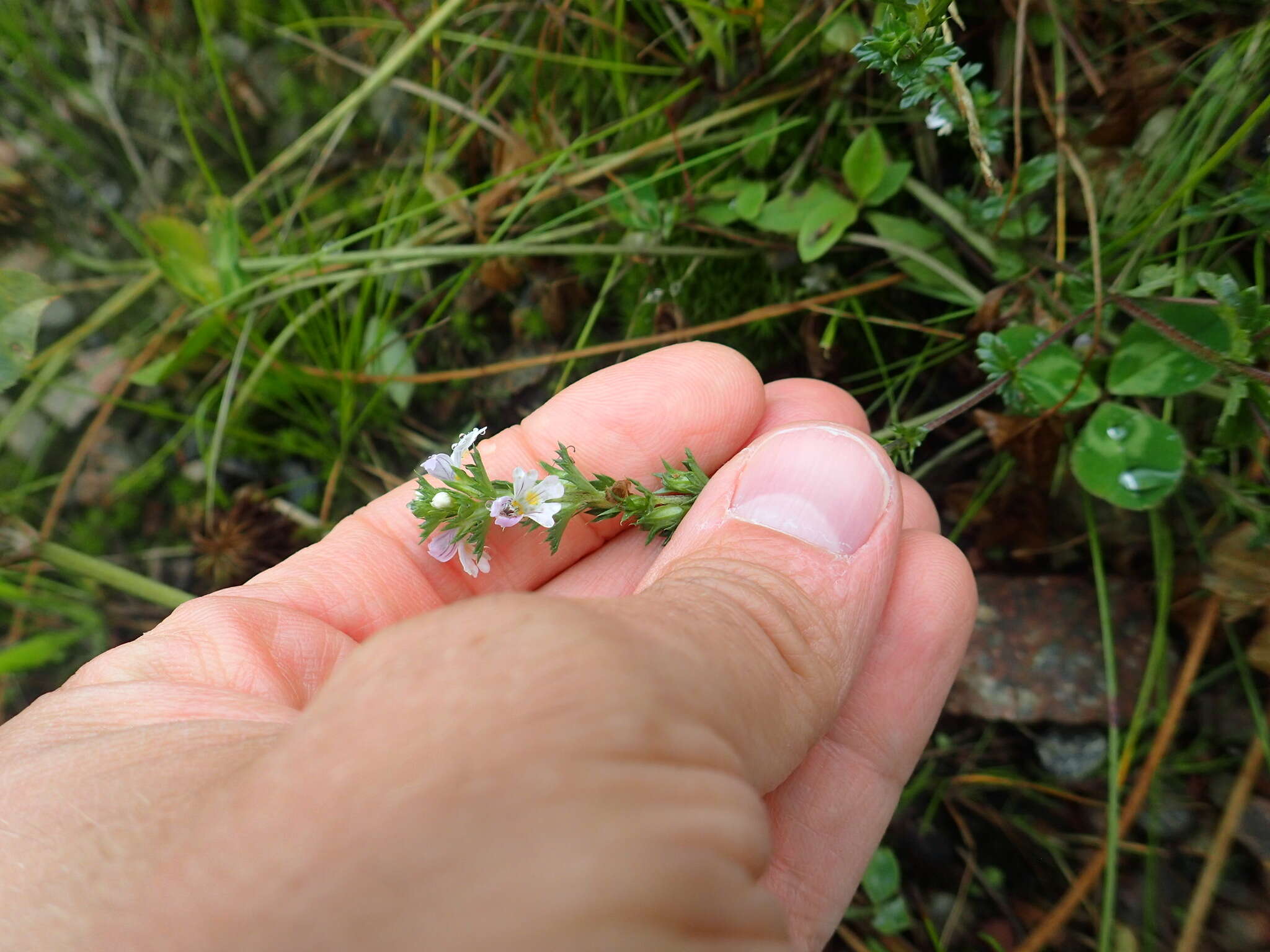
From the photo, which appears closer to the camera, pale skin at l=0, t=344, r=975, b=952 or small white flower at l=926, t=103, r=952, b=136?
pale skin at l=0, t=344, r=975, b=952

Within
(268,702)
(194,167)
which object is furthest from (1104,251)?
(194,167)

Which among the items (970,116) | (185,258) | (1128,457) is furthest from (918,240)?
(185,258)

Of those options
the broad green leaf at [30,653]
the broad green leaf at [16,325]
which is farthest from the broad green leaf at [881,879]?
the broad green leaf at [16,325]

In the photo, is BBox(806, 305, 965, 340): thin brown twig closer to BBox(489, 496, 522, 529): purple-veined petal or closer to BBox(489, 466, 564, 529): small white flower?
BBox(489, 466, 564, 529): small white flower

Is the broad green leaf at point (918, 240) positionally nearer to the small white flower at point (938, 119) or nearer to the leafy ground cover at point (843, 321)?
the leafy ground cover at point (843, 321)

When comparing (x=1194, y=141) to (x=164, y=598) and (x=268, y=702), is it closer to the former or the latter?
(x=268, y=702)

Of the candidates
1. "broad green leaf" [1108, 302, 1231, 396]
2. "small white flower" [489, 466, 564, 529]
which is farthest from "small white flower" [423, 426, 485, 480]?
"broad green leaf" [1108, 302, 1231, 396]

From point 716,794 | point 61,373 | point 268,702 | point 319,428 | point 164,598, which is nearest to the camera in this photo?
point 716,794
